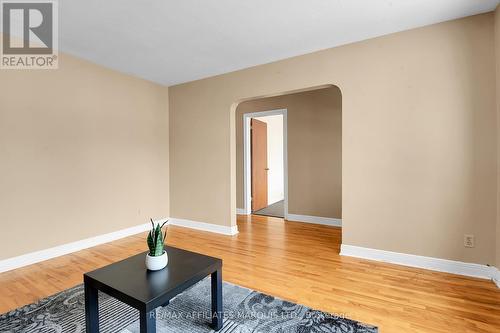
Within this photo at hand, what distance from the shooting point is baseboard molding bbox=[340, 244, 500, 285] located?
2.41 m

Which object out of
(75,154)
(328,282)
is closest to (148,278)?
(328,282)

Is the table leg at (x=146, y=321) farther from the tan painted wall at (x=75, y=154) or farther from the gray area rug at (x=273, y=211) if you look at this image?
the gray area rug at (x=273, y=211)

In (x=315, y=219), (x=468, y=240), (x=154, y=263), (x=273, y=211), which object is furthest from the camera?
(x=273, y=211)

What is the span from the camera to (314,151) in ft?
15.1

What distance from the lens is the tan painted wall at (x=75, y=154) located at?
2.73m

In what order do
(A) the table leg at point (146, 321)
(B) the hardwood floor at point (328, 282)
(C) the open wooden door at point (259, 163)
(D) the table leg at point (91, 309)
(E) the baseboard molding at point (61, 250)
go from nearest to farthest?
(A) the table leg at point (146, 321), (D) the table leg at point (91, 309), (B) the hardwood floor at point (328, 282), (E) the baseboard molding at point (61, 250), (C) the open wooden door at point (259, 163)

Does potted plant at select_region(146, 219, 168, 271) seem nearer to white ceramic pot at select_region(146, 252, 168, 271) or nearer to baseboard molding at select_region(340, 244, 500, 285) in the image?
white ceramic pot at select_region(146, 252, 168, 271)

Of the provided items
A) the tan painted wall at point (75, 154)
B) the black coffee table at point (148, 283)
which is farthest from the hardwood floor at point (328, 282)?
the black coffee table at point (148, 283)

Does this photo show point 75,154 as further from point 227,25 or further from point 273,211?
point 273,211

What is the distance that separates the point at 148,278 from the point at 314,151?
3.69m

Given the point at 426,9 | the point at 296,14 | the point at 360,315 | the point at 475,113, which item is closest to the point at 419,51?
the point at 426,9

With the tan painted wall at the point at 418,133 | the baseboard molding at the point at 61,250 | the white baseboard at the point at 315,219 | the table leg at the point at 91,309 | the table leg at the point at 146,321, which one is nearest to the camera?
the table leg at the point at 146,321

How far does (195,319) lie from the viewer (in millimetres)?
1816

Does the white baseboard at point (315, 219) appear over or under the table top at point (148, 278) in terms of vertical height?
under
